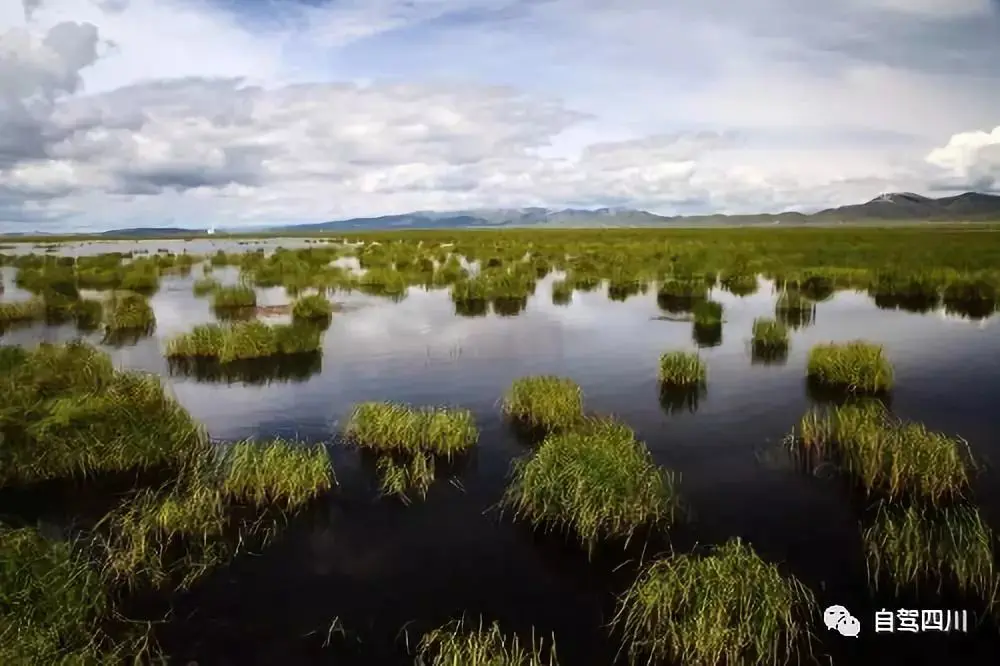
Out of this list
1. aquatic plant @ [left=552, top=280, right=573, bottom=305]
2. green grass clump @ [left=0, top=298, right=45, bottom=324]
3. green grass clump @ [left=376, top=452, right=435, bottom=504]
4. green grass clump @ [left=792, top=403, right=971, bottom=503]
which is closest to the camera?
green grass clump @ [left=792, top=403, right=971, bottom=503]

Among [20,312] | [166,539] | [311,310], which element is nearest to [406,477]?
[166,539]

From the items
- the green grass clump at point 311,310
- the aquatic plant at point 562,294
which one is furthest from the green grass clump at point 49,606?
the aquatic plant at point 562,294

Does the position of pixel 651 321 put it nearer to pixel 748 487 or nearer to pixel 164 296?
pixel 748 487

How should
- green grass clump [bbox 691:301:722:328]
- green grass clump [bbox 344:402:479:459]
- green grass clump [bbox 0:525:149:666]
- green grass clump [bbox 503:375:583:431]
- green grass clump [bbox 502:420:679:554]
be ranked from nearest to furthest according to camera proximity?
green grass clump [bbox 0:525:149:666] → green grass clump [bbox 502:420:679:554] → green grass clump [bbox 344:402:479:459] → green grass clump [bbox 503:375:583:431] → green grass clump [bbox 691:301:722:328]

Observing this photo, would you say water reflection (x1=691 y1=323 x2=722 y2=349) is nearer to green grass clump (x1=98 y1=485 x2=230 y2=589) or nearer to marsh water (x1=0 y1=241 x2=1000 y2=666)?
marsh water (x1=0 y1=241 x2=1000 y2=666)

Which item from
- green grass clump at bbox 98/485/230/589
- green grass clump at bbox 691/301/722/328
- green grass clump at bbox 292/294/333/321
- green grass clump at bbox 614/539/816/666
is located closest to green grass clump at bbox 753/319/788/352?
green grass clump at bbox 691/301/722/328

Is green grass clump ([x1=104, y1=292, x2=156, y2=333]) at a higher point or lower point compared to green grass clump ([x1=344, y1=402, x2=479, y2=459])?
higher

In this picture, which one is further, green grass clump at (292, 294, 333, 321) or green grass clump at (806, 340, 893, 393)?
green grass clump at (292, 294, 333, 321)

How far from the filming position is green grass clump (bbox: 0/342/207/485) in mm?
13172

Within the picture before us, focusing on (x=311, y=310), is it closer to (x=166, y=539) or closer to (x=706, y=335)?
(x=706, y=335)

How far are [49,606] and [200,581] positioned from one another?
203 cm

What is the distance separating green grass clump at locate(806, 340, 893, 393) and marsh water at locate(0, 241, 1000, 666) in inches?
28.8

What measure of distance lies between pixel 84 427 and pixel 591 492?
33.6 feet

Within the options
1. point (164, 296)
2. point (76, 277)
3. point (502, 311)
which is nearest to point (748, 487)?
point (502, 311)
